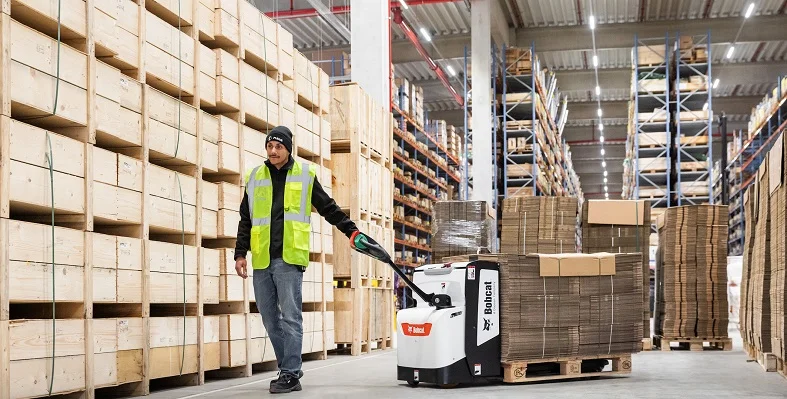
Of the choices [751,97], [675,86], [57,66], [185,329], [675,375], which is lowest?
[675,375]

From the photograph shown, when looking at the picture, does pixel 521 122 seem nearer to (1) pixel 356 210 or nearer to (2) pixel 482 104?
(2) pixel 482 104

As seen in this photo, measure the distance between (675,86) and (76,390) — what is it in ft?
50.8

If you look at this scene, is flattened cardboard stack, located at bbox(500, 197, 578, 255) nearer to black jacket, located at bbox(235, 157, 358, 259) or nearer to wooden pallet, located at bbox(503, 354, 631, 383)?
wooden pallet, located at bbox(503, 354, 631, 383)

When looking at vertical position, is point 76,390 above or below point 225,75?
below

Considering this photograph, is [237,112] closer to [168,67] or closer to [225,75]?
[225,75]

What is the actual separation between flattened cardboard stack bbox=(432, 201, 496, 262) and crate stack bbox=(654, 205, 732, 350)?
2.46 meters

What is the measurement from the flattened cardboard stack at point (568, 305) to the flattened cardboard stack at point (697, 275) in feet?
12.7

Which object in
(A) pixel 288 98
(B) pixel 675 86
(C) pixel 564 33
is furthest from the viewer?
(C) pixel 564 33

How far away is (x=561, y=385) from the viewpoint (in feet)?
21.4

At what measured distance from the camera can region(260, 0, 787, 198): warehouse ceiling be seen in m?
21.8

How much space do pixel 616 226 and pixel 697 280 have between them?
1.33 m

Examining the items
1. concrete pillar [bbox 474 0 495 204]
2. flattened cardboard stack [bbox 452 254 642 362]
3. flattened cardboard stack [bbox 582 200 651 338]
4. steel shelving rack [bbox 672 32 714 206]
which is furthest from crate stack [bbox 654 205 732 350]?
concrete pillar [bbox 474 0 495 204]

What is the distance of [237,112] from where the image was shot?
7.61 m

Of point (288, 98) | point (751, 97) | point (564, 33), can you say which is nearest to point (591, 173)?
point (751, 97)
